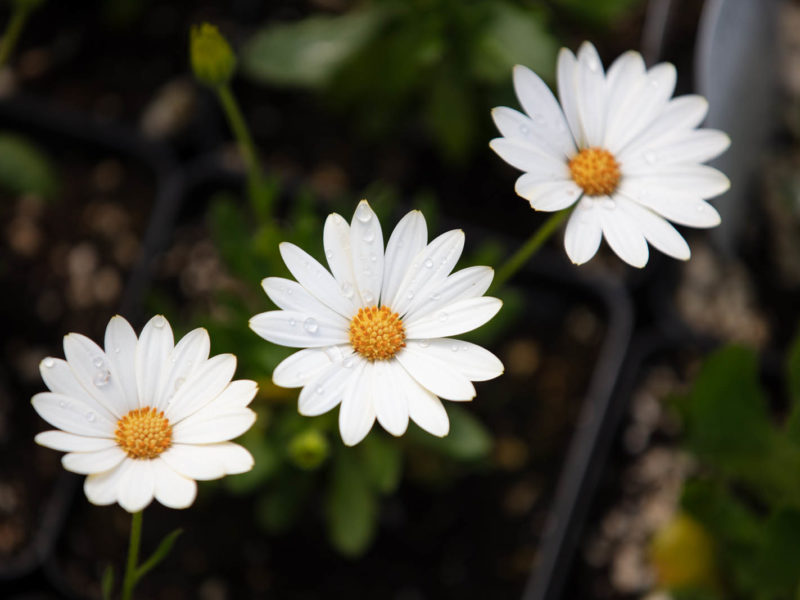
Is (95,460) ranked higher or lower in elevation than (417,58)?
lower

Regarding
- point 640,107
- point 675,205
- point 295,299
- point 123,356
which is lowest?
point 123,356

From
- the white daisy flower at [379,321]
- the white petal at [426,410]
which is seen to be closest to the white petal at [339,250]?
the white daisy flower at [379,321]

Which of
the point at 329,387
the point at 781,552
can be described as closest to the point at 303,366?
the point at 329,387

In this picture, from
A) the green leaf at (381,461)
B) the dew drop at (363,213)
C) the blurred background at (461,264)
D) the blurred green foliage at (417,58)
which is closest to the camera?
the dew drop at (363,213)

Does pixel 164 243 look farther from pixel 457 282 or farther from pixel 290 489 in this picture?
pixel 457 282

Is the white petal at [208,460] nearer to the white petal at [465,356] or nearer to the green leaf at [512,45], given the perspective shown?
the white petal at [465,356]

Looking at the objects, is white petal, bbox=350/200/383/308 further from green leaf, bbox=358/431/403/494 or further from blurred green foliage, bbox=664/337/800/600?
blurred green foliage, bbox=664/337/800/600

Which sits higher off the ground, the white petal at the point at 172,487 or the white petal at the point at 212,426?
the white petal at the point at 212,426

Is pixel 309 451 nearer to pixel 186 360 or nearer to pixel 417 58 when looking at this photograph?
pixel 186 360
